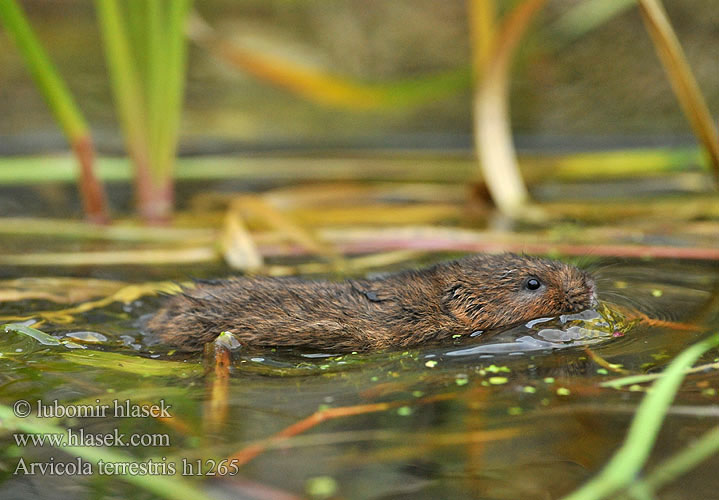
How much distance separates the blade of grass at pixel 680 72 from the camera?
484 cm

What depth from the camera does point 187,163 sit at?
24.6 feet

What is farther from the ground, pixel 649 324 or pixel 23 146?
pixel 23 146

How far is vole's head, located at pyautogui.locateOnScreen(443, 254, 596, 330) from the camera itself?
156 inches

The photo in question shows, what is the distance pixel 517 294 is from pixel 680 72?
1961mm

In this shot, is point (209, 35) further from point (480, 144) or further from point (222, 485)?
point (222, 485)

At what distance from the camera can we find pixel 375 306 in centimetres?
396

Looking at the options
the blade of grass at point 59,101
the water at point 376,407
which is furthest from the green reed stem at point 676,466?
the blade of grass at point 59,101

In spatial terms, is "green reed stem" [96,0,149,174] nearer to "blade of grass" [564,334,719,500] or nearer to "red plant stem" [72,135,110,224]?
"red plant stem" [72,135,110,224]

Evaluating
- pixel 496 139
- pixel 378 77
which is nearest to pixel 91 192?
pixel 496 139

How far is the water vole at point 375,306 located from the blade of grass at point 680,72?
164 cm

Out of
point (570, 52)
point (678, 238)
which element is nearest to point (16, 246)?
point (678, 238)

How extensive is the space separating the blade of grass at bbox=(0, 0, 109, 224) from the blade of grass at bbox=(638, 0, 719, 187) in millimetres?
3523

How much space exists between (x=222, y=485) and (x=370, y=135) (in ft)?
25.2

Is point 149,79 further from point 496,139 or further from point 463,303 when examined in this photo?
point 463,303
